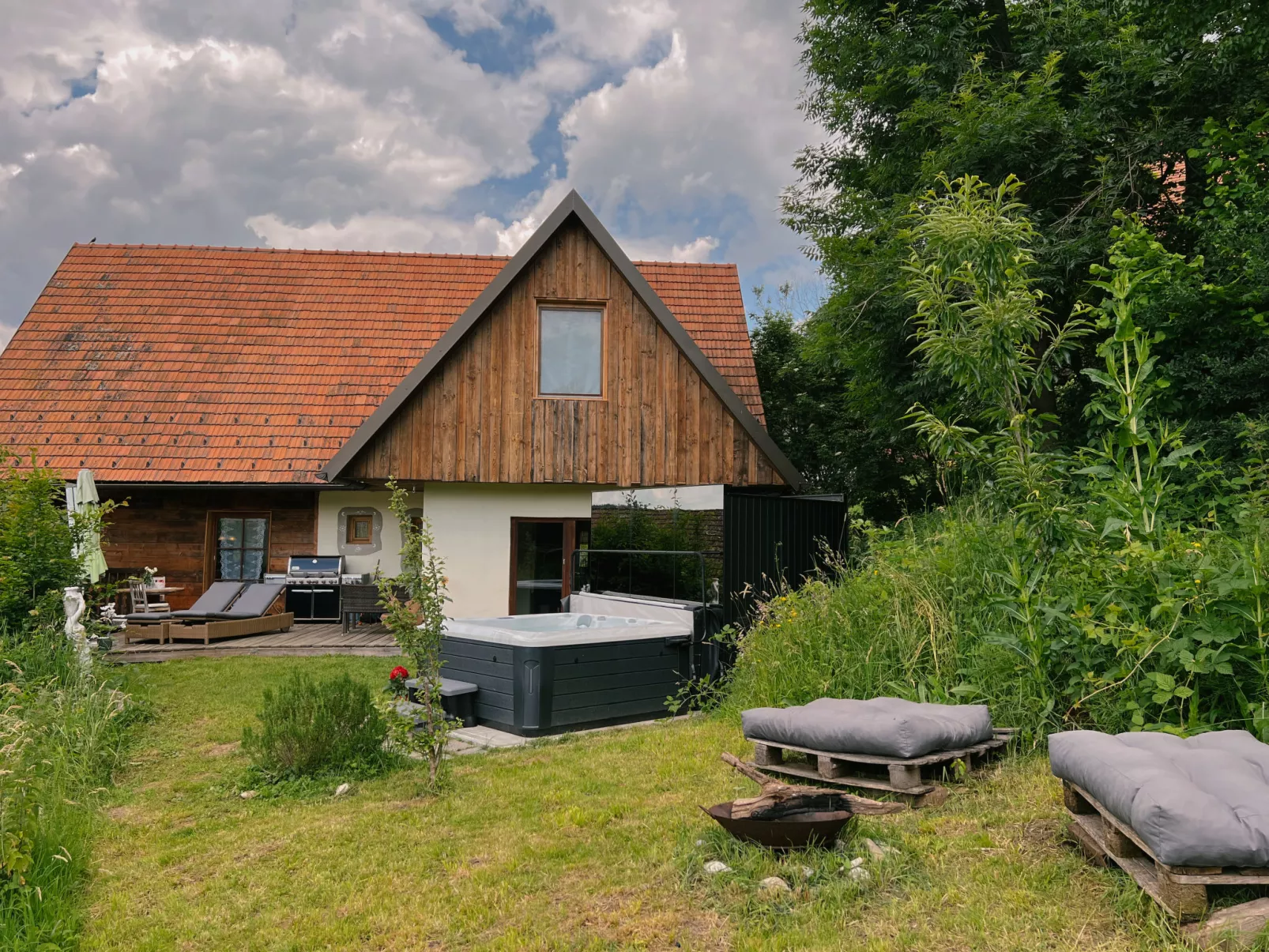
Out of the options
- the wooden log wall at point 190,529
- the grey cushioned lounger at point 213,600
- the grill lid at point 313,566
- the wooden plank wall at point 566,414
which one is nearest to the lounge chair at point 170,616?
the grey cushioned lounger at point 213,600

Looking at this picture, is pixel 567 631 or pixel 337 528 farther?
pixel 337 528

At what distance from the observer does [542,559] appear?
11977mm

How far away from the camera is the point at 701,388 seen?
11.5 metres

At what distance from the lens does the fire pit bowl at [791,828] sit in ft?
11.0

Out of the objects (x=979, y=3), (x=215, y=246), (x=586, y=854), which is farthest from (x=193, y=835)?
(x=215, y=246)

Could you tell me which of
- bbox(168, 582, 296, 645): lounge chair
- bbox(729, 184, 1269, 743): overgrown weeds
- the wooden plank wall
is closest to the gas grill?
bbox(168, 582, 296, 645): lounge chair

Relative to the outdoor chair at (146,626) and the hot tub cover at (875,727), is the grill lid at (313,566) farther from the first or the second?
the hot tub cover at (875,727)

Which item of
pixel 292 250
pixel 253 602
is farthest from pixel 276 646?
pixel 292 250

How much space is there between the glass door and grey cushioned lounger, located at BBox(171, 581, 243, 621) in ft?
13.9

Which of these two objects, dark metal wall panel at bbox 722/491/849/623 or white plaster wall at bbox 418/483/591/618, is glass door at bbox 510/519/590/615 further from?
dark metal wall panel at bbox 722/491/849/623

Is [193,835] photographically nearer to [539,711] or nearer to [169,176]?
[539,711]

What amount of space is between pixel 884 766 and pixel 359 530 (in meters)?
11.1

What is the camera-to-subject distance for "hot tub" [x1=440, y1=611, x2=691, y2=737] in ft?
22.1

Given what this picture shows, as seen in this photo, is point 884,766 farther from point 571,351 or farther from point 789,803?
point 571,351
